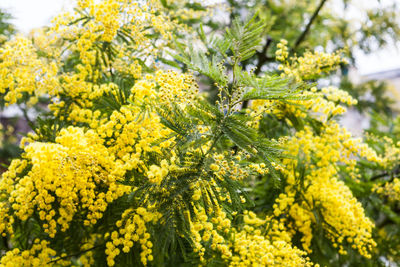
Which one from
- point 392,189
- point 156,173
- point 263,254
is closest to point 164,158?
point 156,173

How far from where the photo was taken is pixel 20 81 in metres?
1.75

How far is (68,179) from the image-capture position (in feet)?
4.41

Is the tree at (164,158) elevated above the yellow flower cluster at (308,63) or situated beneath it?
situated beneath

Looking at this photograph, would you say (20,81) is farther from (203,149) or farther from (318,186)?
(318,186)

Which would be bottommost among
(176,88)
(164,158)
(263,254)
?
(263,254)

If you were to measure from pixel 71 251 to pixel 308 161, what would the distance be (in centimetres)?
161

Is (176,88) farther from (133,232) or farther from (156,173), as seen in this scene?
(133,232)

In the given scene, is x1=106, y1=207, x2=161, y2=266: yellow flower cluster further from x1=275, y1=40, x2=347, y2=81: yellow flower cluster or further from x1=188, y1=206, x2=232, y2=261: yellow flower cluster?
x1=275, y1=40, x2=347, y2=81: yellow flower cluster

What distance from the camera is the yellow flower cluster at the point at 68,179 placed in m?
1.33

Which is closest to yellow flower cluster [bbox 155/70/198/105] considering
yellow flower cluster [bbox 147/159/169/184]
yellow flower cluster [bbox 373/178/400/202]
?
yellow flower cluster [bbox 147/159/169/184]

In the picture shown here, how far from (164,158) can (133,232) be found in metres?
0.37

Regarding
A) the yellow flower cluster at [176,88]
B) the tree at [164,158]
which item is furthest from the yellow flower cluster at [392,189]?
the yellow flower cluster at [176,88]

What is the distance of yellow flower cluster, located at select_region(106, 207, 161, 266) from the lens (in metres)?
1.31

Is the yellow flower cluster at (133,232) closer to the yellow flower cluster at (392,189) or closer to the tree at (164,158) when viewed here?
the tree at (164,158)
